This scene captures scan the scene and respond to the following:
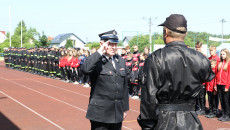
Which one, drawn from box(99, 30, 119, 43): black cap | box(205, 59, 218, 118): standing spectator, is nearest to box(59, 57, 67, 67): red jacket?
box(205, 59, 218, 118): standing spectator

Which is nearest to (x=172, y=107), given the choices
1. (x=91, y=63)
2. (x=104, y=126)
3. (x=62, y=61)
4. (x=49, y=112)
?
(x=91, y=63)

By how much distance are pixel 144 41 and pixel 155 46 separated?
24.4 feet

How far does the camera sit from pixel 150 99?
2.52m

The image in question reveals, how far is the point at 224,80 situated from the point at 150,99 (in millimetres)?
6164

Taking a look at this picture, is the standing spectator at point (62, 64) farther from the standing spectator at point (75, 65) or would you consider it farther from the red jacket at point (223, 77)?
the red jacket at point (223, 77)

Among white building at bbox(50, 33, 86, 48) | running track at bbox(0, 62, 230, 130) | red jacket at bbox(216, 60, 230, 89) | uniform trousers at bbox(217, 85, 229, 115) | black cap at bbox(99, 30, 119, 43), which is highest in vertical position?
white building at bbox(50, 33, 86, 48)

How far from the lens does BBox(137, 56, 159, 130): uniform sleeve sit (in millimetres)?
2521

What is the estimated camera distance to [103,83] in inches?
159

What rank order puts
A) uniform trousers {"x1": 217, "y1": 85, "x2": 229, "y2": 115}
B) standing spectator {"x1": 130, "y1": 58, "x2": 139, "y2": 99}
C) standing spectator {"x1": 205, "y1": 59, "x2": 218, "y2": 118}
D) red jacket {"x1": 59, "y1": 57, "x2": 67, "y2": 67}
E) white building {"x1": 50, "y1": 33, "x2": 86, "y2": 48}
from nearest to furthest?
uniform trousers {"x1": 217, "y1": 85, "x2": 229, "y2": 115}, standing spectator {"x1": 205, "y1": 59, "x2": 218, "y2": 118}, standing spectator {"x1": 130, "y1": 58, "x2": 139, "y2": 99}, red jacket {"x1": 59, "y1": 57, "x2": 67, "y2": 67}, white building {"x1": 50, "y1": 33, "x2": 86, "y2": 48}

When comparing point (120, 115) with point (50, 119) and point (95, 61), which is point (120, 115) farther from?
point (50, 119)

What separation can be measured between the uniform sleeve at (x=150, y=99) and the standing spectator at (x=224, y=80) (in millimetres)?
6080

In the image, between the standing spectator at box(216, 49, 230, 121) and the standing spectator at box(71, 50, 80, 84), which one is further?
the standing spectator at box(71, 50, 80, 84)

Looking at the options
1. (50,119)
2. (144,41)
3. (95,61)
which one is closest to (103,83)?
(95,61)

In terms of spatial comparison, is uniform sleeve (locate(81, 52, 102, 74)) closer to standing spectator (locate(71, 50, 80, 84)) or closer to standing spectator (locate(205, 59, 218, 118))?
standing spectator (locate(205, 59, 218, 118))
